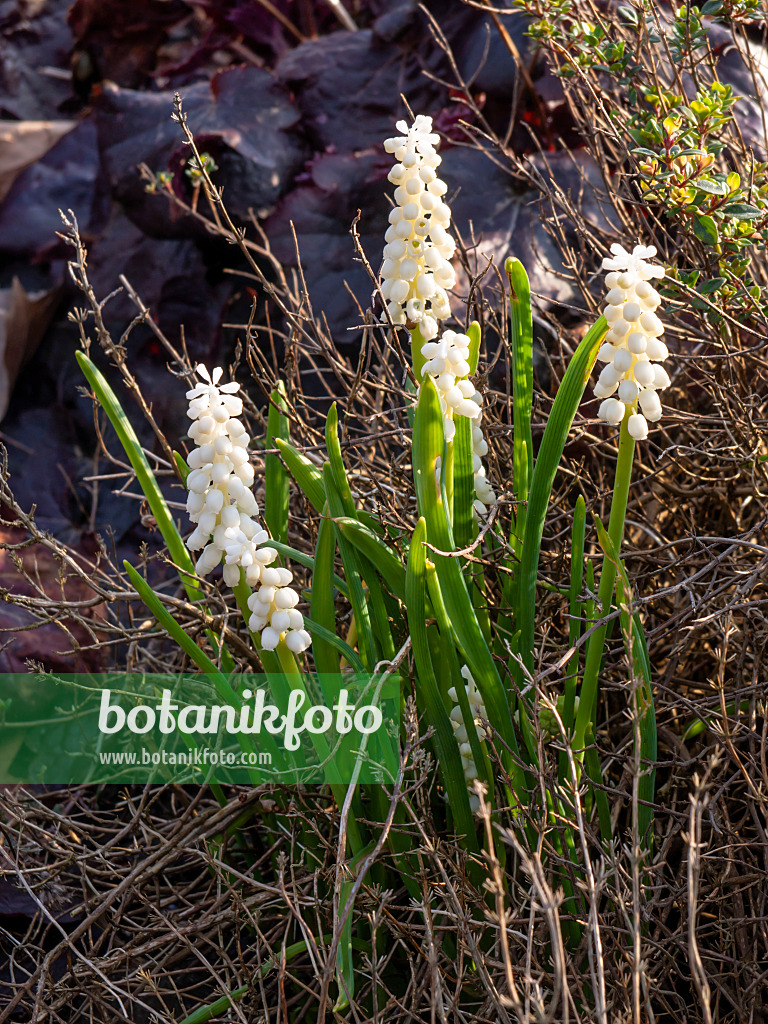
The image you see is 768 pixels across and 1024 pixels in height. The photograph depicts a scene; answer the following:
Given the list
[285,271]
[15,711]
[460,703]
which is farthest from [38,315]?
[460,703]

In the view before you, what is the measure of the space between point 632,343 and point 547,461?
22 cm

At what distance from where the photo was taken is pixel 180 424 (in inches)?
112

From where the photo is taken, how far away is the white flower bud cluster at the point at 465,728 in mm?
1291

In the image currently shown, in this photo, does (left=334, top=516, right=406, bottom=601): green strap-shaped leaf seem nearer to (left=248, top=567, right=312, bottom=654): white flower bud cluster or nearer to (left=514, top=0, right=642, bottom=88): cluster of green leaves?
(left=248, top=567, right=312, bottom=654): white flower bud cluster

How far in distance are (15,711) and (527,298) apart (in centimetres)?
144

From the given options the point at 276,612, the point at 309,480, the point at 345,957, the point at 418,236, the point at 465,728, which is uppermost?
the point at 418,236

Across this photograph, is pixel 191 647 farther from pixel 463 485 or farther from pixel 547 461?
pixel 547 461

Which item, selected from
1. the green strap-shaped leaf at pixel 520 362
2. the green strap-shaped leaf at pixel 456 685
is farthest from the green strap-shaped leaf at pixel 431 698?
the green strap-shaped leaf at pixel 520 362

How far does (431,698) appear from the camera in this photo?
3.99 ft

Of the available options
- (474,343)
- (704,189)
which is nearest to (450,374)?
(474,343)

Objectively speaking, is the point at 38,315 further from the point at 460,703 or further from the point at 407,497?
the point at 460,703

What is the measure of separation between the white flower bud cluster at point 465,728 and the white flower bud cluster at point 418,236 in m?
0.52

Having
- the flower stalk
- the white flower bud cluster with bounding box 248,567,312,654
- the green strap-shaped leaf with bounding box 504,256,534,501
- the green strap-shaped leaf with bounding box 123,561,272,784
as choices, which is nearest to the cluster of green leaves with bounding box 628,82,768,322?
the green strap-shaped leaf with bounding box 504,256,534,501

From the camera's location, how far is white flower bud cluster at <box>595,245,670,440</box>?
3.30ft
